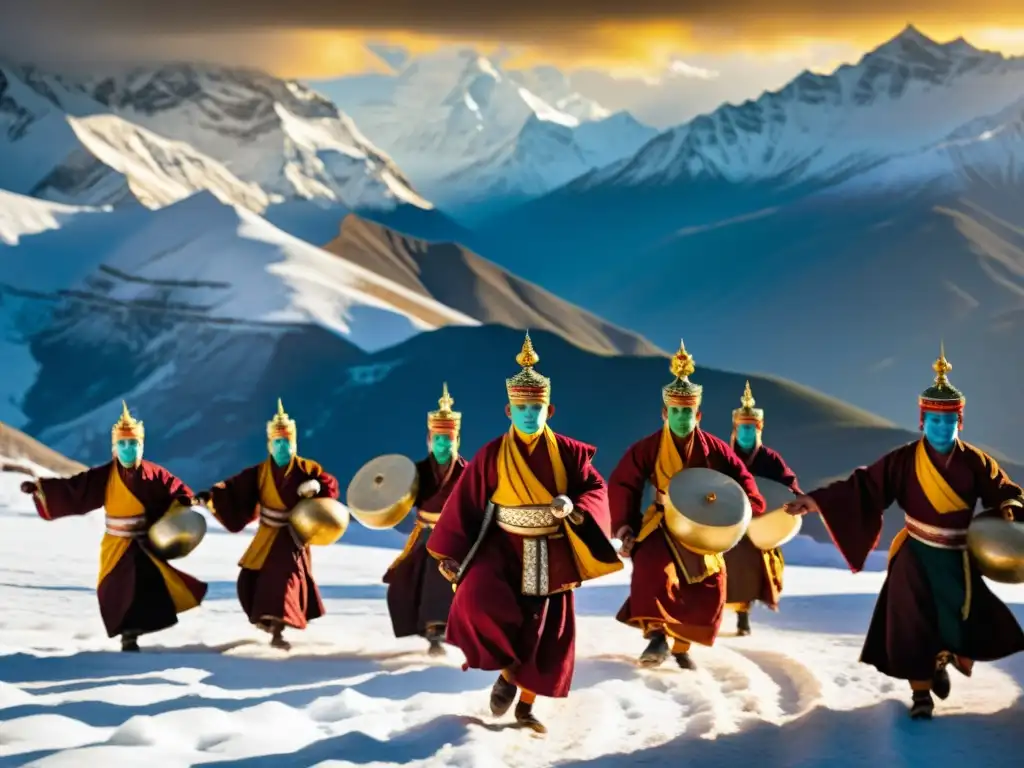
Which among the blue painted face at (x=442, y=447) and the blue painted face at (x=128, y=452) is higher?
the blue painted face at (x=442, y=447)

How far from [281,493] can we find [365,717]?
214cm

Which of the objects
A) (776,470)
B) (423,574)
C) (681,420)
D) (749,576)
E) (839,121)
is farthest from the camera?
(839,121)

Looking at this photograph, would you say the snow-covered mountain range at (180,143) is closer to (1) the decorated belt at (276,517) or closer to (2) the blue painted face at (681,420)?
(1) the decorated belt at (276,517)

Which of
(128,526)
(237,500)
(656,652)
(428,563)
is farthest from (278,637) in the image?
(656,652)

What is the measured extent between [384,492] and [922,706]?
2.81 meters

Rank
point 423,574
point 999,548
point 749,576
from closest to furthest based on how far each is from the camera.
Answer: point 999,548
point 423,574
point 749,576

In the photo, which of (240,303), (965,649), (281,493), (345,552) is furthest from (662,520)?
(240,303)

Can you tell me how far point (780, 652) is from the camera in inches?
249

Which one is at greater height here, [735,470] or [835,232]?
[835,232]

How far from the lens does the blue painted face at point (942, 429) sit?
4.77 metres

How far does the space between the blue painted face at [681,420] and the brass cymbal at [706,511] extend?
476mm

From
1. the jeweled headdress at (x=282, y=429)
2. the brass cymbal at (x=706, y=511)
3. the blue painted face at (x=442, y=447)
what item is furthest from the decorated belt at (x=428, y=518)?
the brass cymbal at (x=706, y=511)

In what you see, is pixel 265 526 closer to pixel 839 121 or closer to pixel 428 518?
pixel 428 518

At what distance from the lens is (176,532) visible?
614cm
